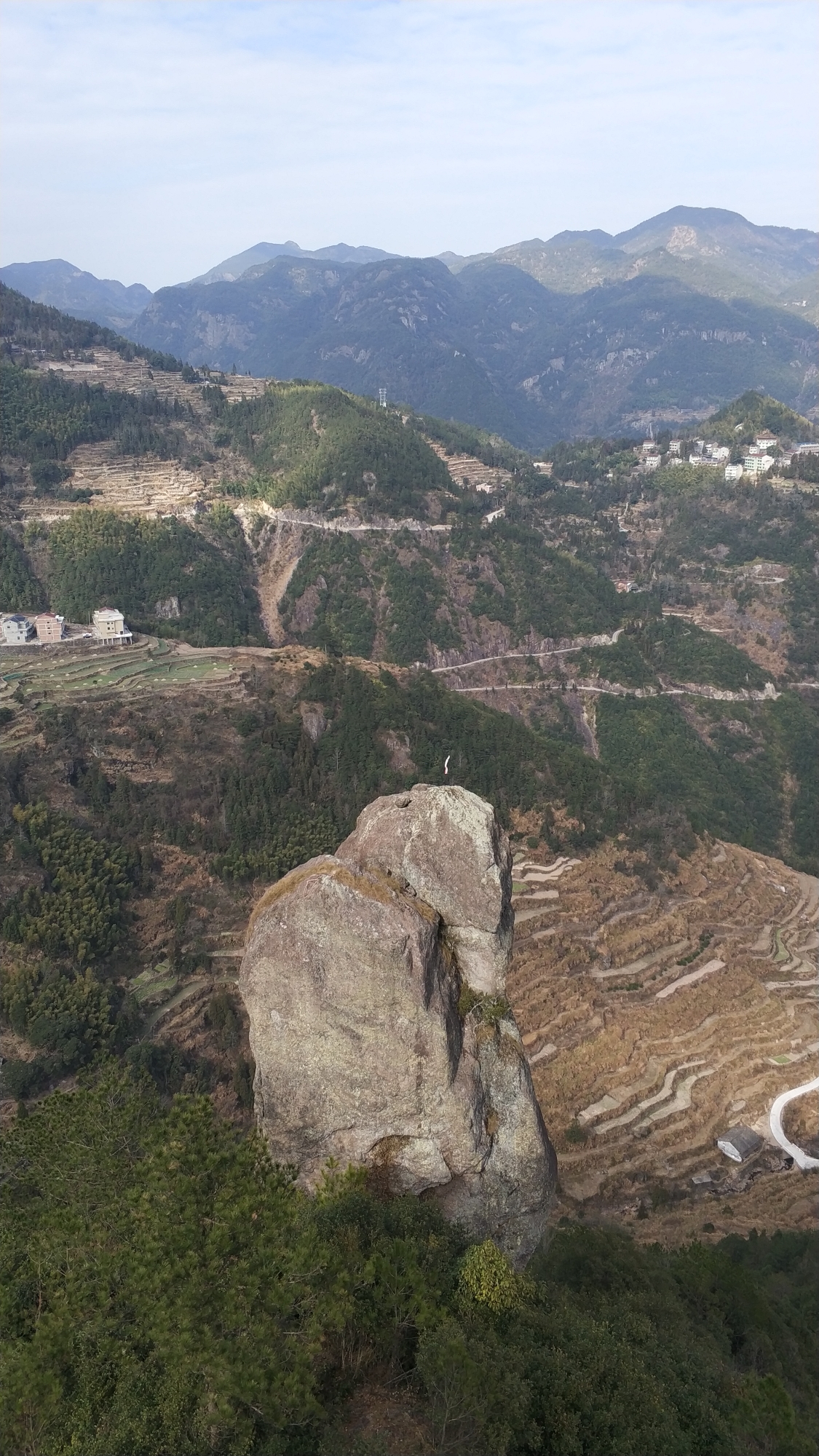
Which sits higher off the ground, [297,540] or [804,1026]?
[297,540]

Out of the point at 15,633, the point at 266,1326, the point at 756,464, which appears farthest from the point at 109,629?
the point at 756,464

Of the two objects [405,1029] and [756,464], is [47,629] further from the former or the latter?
[756,464]

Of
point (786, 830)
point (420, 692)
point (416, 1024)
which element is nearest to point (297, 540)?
point (420, 692)

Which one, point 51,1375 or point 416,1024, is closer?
point 51,1375

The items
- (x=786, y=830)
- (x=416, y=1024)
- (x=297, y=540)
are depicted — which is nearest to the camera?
(x=416, y=1024)

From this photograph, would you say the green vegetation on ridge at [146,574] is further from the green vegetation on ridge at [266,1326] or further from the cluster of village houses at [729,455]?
the cluster of village houses at [729,455]

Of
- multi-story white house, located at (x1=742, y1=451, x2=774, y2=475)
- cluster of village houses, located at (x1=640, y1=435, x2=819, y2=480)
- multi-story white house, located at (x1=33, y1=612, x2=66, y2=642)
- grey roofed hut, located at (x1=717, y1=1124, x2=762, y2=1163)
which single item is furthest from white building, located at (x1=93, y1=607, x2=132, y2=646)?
multi-story white house, located at (x1=742, y1=451, x2=774, y2=475)

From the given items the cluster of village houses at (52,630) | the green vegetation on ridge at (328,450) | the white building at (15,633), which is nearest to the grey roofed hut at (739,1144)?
the cluster of village houses at (52,630)

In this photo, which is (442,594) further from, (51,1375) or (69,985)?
(51,1375)
